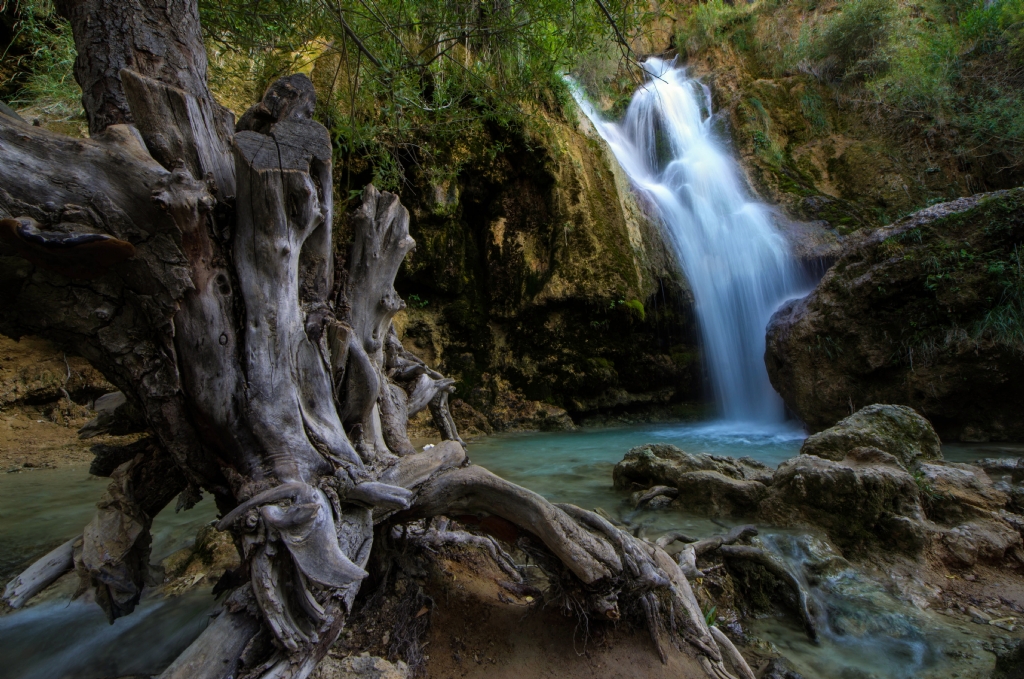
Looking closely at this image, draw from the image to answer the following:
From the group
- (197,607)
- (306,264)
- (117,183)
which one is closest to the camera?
(117,183)

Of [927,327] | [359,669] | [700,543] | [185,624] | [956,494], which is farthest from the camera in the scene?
[927,327]

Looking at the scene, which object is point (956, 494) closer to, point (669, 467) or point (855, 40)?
point (669, 467)

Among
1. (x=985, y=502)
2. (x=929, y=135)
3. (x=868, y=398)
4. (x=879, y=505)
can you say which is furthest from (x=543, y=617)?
(x=929, y=135)

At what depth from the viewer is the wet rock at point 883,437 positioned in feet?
14.3

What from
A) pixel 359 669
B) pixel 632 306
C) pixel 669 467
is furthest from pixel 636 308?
pixel 359 669

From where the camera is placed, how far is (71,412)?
274 inches

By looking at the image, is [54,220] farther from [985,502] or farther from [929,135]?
[929,135]

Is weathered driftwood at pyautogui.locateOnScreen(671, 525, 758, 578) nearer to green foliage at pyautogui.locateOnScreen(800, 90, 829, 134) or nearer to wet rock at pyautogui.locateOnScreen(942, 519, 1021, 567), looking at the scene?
wet rock at pyautogui.locateOnScreen(942, 519, 1021, 567)

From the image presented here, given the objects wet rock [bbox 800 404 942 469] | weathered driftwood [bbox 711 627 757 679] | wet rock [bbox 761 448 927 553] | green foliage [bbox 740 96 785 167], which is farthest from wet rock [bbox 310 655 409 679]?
green foliage [bbox 740 96 785 167]

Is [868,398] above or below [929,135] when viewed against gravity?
below

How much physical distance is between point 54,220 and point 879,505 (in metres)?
4.42

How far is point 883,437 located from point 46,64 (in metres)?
10.4

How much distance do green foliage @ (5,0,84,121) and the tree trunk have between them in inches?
228

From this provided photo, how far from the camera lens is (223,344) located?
2029mm
